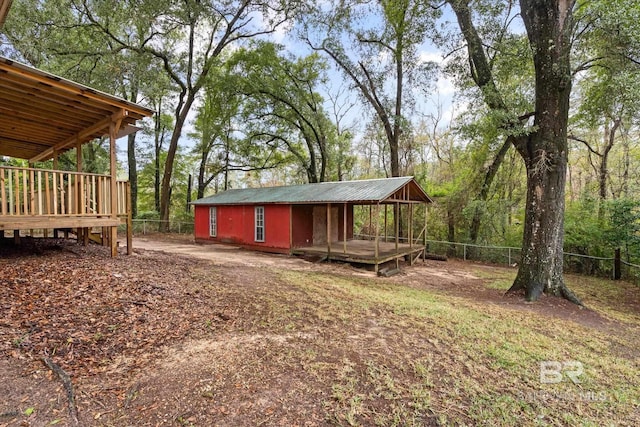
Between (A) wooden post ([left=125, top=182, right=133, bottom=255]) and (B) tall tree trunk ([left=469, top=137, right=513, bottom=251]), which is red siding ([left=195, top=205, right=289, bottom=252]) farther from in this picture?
(B) tall tree trunk ([left=469, top=137, right=513, bottom=251])

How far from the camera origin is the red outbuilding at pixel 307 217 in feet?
36.1

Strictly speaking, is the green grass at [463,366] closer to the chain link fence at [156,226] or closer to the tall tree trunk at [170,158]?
the tall tree trunk at [170,158]

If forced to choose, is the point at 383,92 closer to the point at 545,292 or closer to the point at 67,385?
the point at 545,292

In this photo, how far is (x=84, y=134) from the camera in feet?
24.9

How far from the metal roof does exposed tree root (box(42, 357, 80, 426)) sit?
8510mm

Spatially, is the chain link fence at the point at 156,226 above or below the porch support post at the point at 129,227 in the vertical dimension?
below

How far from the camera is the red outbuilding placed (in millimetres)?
11016

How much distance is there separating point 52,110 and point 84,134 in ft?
4.33

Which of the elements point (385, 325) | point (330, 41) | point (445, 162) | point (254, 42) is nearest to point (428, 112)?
point (445, 162)

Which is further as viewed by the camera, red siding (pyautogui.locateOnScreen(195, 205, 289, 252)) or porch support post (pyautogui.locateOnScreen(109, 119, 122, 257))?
red siding (pyautogui.locateOnScreen(195, 205, 289, 252))

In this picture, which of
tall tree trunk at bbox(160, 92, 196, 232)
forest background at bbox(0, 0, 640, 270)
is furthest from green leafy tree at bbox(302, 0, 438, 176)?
tall tree trunk at bbox(160, 92, 196, 232)


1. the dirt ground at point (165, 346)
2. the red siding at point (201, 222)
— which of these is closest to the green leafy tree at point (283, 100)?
the red siding at point (201, 222)

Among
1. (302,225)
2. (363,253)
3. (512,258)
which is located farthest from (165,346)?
(512,258)

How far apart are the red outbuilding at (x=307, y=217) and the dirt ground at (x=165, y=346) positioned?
5.50 meters
